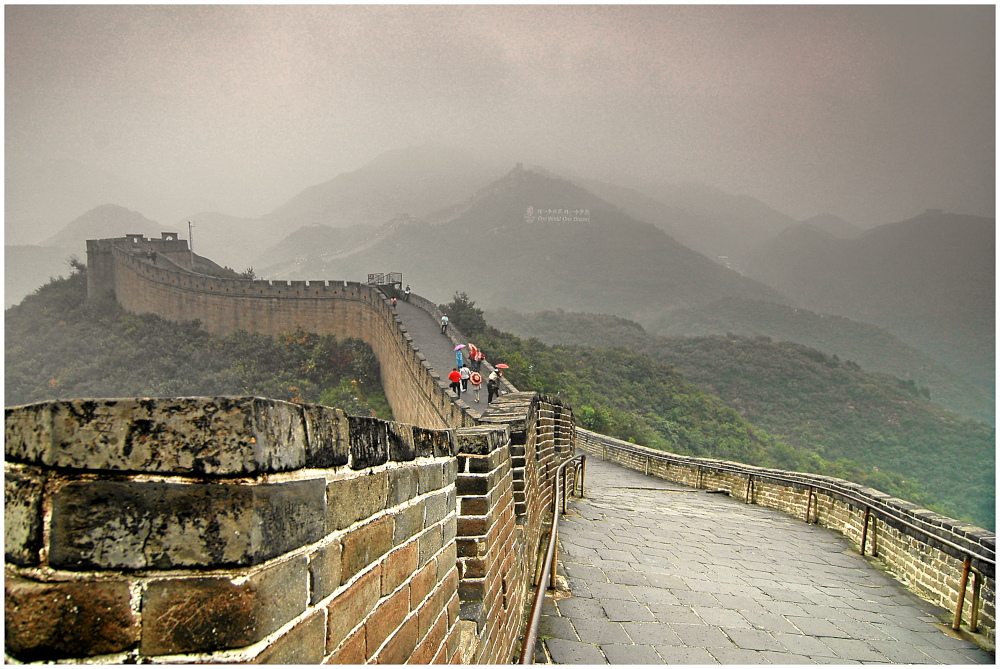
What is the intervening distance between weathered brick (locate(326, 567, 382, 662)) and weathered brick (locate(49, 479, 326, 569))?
0.89 feet

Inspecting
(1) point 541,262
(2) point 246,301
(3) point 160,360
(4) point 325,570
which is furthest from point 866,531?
Answer: (1) point 541,262

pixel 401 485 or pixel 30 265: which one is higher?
pixel 30 265

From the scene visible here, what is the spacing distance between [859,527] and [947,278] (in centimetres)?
10161

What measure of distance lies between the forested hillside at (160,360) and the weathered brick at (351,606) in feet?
66.7

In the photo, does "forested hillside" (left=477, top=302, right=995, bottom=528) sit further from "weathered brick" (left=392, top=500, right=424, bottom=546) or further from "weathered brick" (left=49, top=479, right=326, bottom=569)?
"weathered brick" (left=49, top=479, right=326, bottom=569)

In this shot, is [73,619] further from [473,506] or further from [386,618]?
[473,506]

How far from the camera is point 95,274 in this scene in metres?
30.3

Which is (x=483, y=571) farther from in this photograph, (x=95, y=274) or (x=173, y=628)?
(x=95, y=274)

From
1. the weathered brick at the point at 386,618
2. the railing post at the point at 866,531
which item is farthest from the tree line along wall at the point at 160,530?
the railing post at the point at 866,531

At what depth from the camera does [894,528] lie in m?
6.30

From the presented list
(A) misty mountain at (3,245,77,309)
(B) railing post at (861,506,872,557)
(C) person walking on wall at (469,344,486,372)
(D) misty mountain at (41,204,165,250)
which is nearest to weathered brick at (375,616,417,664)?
(B) railing post at (861,506,872,557)

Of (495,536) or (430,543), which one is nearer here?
(430,543)

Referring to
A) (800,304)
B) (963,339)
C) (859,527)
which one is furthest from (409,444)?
(800,304)

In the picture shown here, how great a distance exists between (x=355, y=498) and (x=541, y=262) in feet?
323
